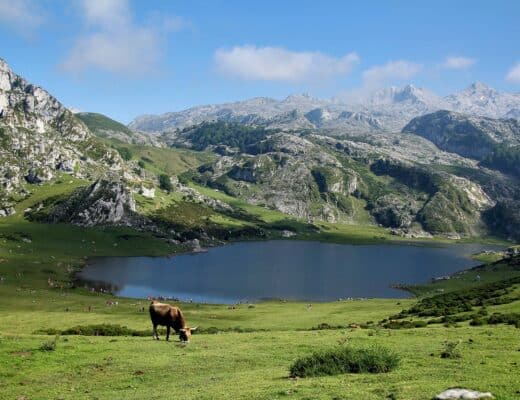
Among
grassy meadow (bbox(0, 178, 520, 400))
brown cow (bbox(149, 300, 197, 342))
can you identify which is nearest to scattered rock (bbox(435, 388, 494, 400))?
grassy meadow (bbox(0, 178, 520, 400))

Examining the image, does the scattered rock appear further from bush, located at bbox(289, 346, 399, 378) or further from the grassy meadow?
bush, located at bbox(289, 346, 399, 378)

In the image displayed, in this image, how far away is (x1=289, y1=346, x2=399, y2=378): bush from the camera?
1024 inches

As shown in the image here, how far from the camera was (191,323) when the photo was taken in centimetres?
7212

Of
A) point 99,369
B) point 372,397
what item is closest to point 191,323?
point 99,369

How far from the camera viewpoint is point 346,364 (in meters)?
26.5

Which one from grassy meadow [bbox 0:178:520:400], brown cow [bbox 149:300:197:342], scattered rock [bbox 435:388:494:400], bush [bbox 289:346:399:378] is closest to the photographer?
scattered rock [bbox 435:388:494:400]

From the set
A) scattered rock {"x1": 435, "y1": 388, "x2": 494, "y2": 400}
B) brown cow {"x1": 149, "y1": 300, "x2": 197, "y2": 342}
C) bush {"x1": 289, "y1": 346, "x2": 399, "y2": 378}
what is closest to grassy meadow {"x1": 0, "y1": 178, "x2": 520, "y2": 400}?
bush {"x1": 289, "y1": 346, "x2": 399, "y2": 378}

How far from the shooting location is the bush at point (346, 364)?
2602cm

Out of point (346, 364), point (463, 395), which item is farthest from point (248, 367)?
point (463, 395)

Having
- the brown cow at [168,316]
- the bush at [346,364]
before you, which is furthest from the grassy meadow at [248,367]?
the brown cow at [168,316]

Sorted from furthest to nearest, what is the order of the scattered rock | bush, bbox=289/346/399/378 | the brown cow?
the brown cow, bush, bbox=289/346/399/378, the scattered rock

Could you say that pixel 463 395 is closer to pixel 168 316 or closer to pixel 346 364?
pixel 346 364

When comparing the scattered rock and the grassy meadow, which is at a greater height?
the scattered rock

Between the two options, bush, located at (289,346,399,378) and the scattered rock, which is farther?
bush, located at (289,346,399,378)
